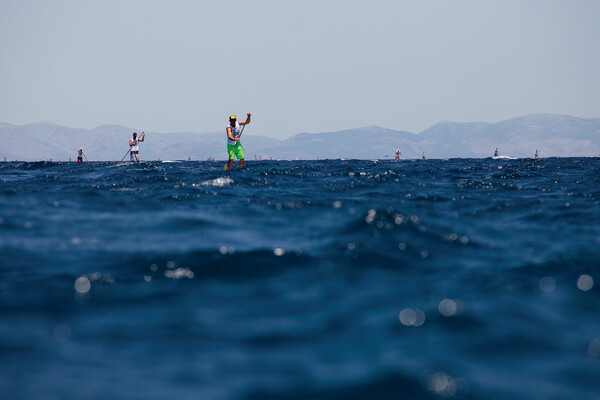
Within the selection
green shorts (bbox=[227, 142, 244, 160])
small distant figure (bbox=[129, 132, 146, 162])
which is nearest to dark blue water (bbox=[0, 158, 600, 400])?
green shorts (bbox=[227, 142, 244, 160])

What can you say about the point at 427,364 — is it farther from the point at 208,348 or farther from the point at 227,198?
the point at 227,198

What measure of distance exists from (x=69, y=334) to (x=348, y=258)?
3179mm

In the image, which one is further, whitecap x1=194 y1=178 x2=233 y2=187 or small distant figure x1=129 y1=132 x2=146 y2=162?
small distant figure x1=129 y1=132 x2=146 y2=162

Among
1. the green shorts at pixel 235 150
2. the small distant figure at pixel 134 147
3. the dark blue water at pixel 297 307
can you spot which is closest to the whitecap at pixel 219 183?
the green shorts at pixel 235 150

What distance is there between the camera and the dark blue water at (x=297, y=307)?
3.03m

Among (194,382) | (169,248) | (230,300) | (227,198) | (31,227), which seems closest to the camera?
(194,382)

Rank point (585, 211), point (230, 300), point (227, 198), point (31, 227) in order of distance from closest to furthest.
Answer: point (230, 300)
point (31, 227)
point (585, 211)
point (227, 198)

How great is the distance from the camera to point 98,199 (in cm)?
1005

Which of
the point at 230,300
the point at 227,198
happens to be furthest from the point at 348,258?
the point at 227,198

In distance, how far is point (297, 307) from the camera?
4262 millimetres

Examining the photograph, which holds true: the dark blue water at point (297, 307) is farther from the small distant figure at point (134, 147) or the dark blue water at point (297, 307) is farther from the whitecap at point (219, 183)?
the small distant figure at point (134, 147)

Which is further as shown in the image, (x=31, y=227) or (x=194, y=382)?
(x=31, y=227)

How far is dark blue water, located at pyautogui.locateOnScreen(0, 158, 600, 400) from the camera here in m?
3.03

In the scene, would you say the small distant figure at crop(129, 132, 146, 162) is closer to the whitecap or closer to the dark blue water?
the whitecap
